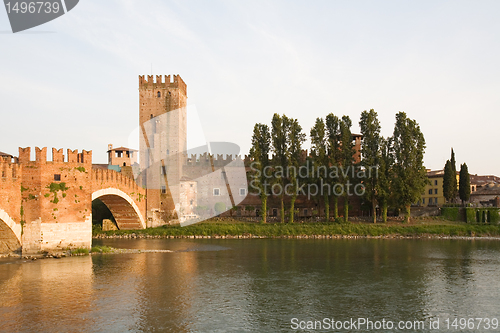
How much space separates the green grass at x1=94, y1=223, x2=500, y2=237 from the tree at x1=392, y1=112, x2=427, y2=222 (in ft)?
10.0

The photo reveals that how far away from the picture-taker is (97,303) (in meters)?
15.8

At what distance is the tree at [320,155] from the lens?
4318 centimetres

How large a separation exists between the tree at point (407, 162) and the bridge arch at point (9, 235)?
1286 inches

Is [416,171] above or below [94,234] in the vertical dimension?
above

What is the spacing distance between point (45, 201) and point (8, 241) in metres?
3.03

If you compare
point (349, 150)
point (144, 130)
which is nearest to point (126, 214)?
point (144, 130)

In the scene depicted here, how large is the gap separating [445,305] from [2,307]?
1635 cm

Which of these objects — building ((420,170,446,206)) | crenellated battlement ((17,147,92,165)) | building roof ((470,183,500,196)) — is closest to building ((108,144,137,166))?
crenellated battlement ((17,147,92,165))

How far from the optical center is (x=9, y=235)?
24688mm

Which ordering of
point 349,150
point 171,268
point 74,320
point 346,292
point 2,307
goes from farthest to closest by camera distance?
point 349,150 < point 171,268 < point 346,292 < point 2,307 < point 74,320

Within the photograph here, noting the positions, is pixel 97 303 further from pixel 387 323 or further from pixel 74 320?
pixel 387 323

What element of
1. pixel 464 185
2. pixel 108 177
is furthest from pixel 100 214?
pixel 464 185

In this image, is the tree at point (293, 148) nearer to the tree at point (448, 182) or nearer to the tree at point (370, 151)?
the tree at point (370, 151)

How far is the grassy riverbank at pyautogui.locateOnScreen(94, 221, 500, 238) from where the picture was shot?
133 feet
